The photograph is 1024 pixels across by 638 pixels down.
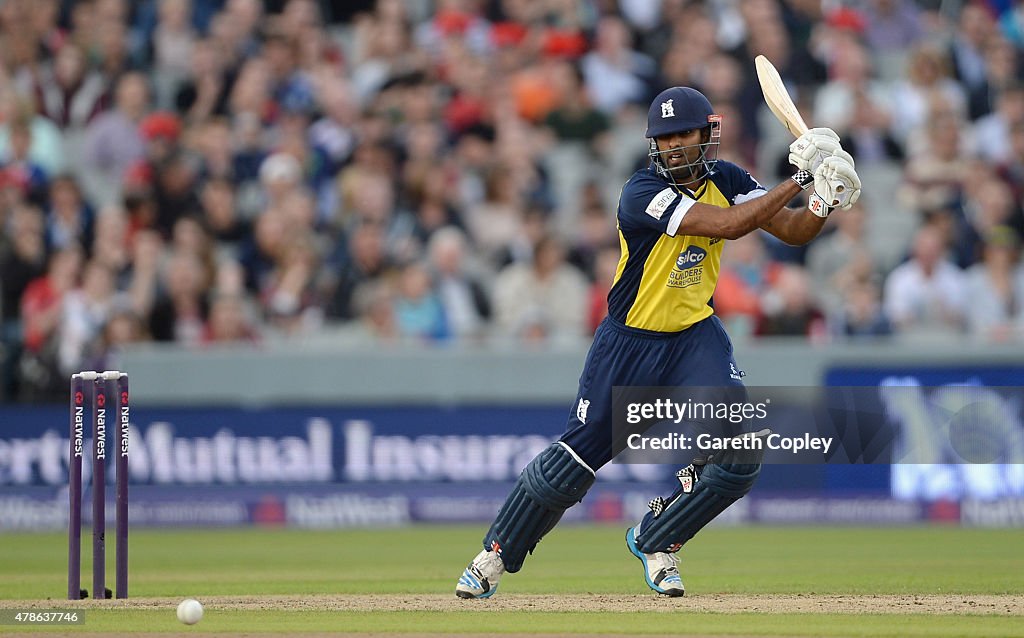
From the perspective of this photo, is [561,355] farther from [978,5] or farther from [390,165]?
[978,5]

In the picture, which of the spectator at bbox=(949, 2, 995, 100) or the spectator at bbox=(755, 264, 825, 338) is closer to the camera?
the spectator at bbox=(755, 264, 825, 338)

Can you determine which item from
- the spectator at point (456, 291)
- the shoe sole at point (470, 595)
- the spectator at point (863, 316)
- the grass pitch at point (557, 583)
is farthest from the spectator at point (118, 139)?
the shoe sole at point (470, 595)

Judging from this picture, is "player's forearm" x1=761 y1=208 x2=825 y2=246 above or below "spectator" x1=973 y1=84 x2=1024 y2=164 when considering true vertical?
below

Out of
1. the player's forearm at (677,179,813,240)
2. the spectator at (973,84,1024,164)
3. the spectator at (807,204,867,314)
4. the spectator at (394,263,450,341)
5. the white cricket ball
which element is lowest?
the white cricket ball

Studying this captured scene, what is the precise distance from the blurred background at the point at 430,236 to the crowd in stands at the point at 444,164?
0.03m

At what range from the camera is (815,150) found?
7184 mm

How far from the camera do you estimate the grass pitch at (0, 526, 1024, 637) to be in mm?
6945

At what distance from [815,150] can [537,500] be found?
205 centimetres

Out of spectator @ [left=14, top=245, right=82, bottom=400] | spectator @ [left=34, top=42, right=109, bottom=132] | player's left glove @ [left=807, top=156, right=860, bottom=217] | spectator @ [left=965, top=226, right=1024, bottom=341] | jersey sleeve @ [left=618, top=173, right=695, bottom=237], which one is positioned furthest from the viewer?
spectator @ [left=34, top=42, right=109, bottom=132]

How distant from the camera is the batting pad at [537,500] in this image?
762 cm

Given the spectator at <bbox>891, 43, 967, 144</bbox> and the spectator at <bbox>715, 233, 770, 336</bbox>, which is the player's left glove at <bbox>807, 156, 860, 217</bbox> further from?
the spectator at <bbox>891, 43, 967, 144</bbox>

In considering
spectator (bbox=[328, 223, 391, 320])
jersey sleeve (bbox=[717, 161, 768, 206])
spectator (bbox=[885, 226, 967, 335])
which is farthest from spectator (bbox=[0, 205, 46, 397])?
jersey sleeve (bbox=[717, 161, 768, 206])

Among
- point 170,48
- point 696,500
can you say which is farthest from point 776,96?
point 170,48

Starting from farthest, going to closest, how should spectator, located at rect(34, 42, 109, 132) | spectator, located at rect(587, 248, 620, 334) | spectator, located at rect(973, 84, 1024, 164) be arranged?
spectator, located at rect(34, 42, 109, 132)
spectator, located at rect(973, 84, 1024, 164)
spectator, located at rect(587, 248, 620, 334)
